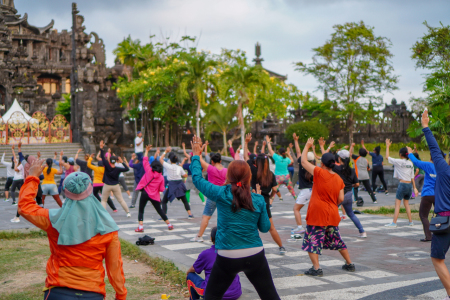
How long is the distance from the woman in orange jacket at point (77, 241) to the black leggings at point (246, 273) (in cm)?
89

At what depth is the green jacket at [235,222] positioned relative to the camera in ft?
13.8

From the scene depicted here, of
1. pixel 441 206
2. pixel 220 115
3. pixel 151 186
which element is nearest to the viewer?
pixel 441 206

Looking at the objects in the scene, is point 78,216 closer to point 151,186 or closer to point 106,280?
point 106,280

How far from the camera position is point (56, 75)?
64.0 m

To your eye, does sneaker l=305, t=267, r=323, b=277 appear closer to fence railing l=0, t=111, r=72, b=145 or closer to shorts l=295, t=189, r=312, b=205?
shorts l=295, t=189, r=312, b=205

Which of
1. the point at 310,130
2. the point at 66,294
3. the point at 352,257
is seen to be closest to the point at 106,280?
the point at 66,294

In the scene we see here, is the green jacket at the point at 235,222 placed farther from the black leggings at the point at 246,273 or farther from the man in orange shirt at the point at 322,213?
the man in orange shirt at the point at 322,213

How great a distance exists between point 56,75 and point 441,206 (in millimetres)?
64399

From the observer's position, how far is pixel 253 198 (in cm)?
443

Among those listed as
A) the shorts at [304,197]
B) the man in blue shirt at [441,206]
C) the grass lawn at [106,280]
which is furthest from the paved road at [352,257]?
the shorts at [304,197]

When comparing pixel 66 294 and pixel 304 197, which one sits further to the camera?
pixel 304 197

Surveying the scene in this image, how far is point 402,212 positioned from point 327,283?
8.52 meters

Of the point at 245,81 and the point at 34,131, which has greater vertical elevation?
the point at 245,81

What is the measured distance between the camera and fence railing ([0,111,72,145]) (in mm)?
29172
